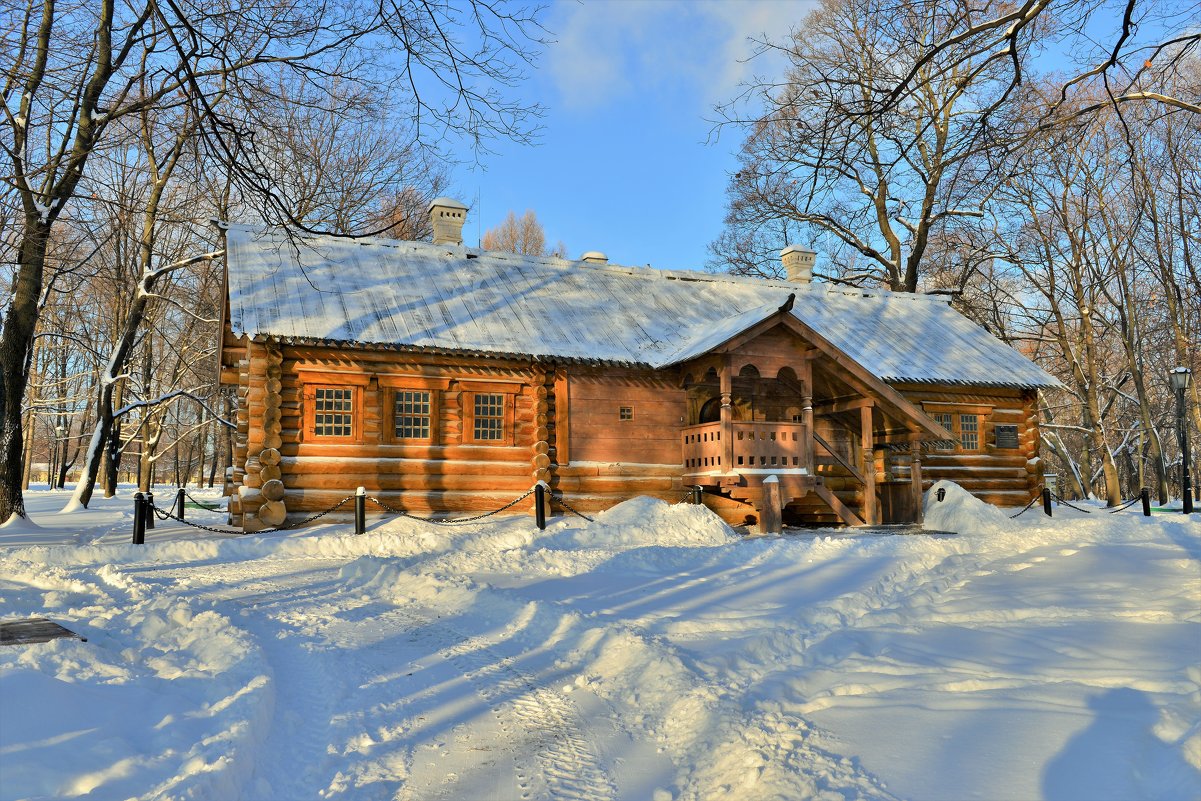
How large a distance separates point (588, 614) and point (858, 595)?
3.07 m

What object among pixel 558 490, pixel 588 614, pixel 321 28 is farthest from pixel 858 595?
pixel 558 490

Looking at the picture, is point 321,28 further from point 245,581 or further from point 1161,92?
point 1161,92

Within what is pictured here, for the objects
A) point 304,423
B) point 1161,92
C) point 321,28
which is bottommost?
point 304,423

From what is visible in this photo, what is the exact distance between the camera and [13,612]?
27.4ft

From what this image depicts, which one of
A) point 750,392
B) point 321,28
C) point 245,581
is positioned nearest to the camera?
point 321,28

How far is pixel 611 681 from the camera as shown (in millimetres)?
6230

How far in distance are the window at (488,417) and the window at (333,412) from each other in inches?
99.8

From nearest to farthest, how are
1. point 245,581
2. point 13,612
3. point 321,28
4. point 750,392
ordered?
point 321,28 < point 13,612 < point 245,581 < point 750,392

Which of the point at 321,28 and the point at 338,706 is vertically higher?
the point at 321,28

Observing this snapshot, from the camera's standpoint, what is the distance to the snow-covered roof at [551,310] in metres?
17.5

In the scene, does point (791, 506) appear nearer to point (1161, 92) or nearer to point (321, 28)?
point (1161, 92)

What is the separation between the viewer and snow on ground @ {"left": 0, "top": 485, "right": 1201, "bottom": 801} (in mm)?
4176

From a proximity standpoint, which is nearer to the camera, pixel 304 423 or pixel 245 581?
pixel 245 581

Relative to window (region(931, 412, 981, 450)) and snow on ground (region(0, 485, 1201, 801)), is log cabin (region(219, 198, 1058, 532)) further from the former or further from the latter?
snow on ground (region(0, 485, 1201, 801))
